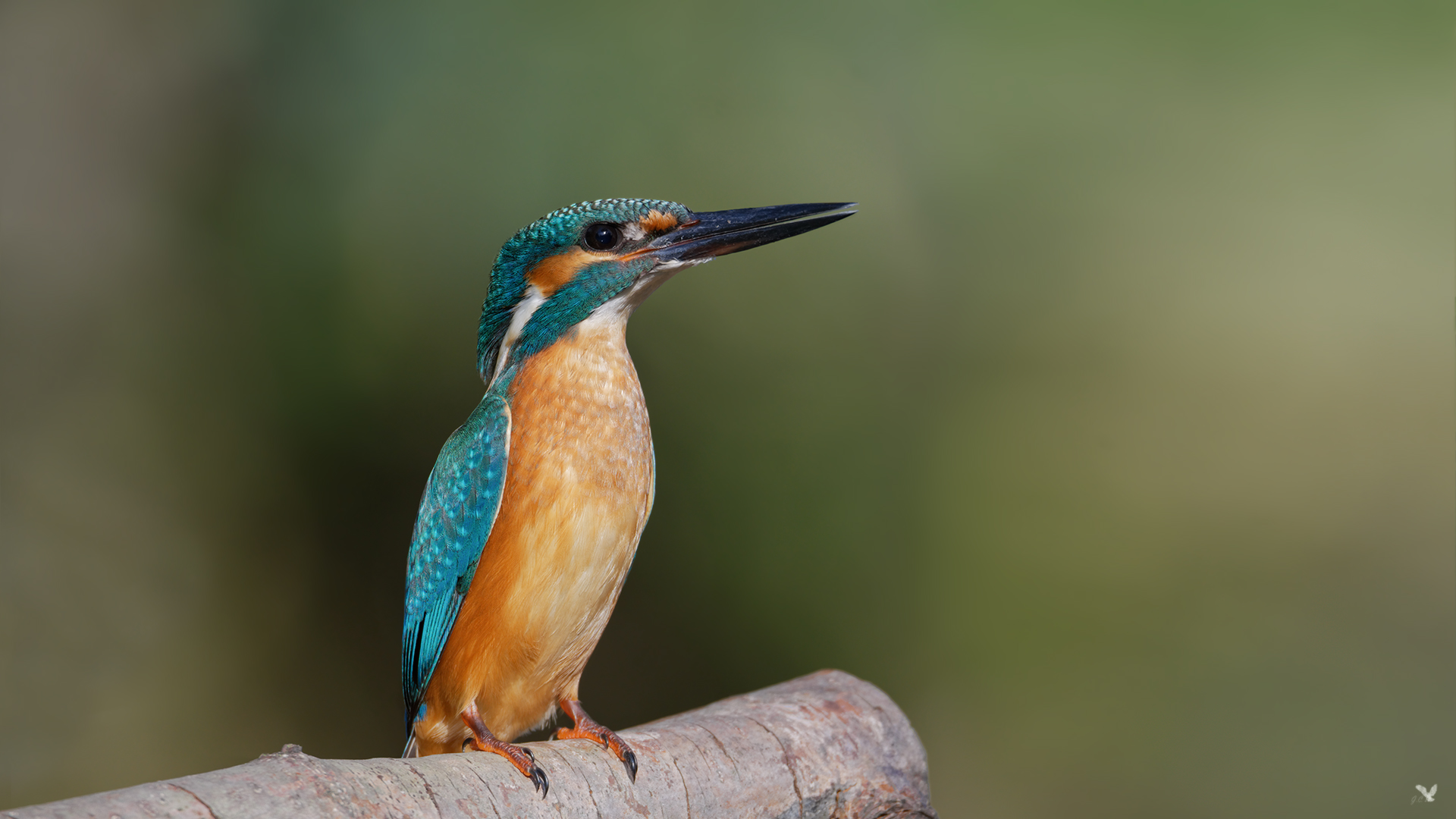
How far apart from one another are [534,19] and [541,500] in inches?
107

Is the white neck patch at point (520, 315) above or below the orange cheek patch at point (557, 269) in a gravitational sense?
below

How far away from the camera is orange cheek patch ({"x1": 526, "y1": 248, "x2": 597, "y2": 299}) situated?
190 cm

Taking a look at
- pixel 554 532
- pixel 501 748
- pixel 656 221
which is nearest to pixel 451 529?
pixel 554 532

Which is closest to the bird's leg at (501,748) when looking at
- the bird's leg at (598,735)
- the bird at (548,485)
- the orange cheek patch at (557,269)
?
the bird at (548,485)

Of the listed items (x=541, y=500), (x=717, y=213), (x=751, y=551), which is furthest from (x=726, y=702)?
(x=751, y=551)

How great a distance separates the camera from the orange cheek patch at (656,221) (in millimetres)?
1889

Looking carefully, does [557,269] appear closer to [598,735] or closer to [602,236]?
[602,236]

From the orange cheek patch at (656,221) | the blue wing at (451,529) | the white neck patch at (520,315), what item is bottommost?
the blue wing at (451,529)

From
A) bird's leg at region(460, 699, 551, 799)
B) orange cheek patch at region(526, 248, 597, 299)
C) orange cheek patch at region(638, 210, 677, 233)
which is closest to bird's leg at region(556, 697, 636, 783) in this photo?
bird's leg at region(460, 699, 551, 799)

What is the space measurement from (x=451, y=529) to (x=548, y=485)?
0.22 m

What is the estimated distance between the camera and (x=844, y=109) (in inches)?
158

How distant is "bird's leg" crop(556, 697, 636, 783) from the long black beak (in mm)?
875

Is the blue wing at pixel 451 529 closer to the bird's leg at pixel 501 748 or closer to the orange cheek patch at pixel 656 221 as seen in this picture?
the bird's leg at pixel 501 748

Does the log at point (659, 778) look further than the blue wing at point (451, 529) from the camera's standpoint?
No
